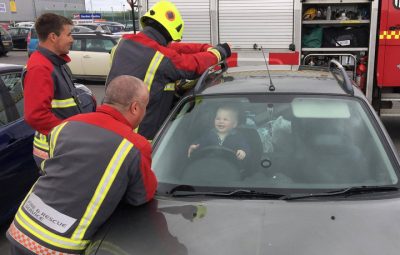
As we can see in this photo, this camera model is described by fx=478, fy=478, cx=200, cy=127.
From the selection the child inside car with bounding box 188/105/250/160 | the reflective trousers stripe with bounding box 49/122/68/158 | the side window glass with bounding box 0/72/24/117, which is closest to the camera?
the reflective trousers stripe with bounding box 49/122/68/158

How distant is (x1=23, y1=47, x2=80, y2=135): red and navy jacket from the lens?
119 inches

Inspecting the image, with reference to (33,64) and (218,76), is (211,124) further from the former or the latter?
(33,64)

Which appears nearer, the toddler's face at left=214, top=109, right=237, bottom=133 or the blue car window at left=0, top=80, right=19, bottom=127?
the toddler's face at left=214, top=109, right=237, bottom=133

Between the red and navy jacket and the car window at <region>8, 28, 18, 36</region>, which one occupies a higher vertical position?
the red and navy jacket

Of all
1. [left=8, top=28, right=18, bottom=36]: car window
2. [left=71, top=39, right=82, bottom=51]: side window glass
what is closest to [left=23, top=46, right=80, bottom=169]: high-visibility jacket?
[left=71, top=39, right=82, bottom=51]: side window glass

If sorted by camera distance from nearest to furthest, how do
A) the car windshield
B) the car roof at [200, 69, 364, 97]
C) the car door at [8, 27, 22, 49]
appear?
the car windshield, the car roof at [200, 69, 364, 97], the car door at [8, 27, 22, 49]

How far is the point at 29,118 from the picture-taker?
3.03 m

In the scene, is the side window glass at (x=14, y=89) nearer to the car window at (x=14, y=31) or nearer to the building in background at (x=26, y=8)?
the car window at (x=14, y=31)

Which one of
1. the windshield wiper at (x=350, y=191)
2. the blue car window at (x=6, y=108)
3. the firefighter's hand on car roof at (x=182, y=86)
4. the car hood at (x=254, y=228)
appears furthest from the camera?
the blue car window at (x=6, y=108)

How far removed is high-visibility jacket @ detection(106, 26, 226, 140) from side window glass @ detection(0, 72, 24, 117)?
1356mm

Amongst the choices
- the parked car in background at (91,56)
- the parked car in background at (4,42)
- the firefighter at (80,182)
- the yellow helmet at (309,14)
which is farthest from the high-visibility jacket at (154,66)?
the parked car in background at (4,42)

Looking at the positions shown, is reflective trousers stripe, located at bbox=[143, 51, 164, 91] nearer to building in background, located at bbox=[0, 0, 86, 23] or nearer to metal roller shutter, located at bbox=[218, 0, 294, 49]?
metal roller shutter, located at bbox=[218, 0, 294, 49]

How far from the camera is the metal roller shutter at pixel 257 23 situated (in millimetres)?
6738

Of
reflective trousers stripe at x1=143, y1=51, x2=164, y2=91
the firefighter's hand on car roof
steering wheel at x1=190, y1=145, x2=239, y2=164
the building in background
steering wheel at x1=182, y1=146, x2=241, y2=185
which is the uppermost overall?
the building in background
